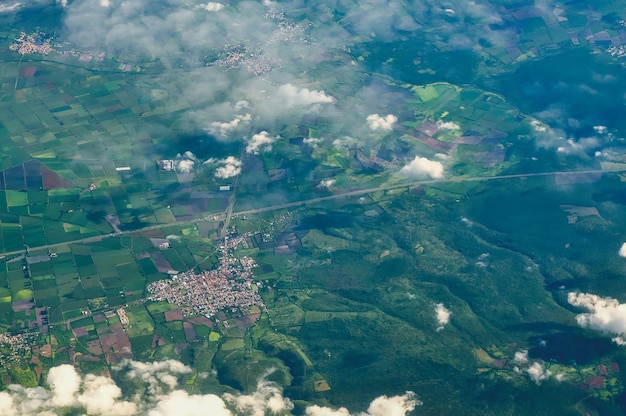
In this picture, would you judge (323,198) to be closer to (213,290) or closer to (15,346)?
(213,290)

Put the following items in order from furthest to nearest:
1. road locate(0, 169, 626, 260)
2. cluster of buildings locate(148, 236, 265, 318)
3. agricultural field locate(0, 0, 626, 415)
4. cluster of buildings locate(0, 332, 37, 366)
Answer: road locate(0, 169, 626, 260) → cluster of buildings locate(148, 236, 265, 318) → agricultural field locate(0, 0, 626, 415) → cluster of buildings locate(0, 332, 37, 366)

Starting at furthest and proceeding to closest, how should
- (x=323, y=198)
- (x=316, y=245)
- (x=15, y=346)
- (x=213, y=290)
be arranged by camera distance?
(x=323, y=198) < (x=316, y=245) < (x=213, y=290) < (x=15, y=346)

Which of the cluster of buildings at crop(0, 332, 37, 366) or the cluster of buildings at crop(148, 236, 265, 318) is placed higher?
the cluster of buildings at crop(0, 332, 37, 366)

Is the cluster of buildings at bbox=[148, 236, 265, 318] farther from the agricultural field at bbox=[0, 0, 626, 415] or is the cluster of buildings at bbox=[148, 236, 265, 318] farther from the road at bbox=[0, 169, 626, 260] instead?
the road at bbox=[0, 169, 626, 260]

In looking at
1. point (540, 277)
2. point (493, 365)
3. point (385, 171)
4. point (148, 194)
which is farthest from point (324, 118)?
point (493, 365)

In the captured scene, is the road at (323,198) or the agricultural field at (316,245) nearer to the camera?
the agricultural field at (316,245)

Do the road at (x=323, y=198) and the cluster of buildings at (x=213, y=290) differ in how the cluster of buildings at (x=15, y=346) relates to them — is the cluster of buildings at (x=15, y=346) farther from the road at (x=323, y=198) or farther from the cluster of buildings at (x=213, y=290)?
the road at (x=323, y=198)

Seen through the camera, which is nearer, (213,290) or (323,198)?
(213,290)

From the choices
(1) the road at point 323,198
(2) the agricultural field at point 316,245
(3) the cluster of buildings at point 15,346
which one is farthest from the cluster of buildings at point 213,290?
(3) the cluster of buildings at point 15,346

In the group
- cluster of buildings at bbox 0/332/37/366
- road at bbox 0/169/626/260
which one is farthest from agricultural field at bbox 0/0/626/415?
road at bbox 0/169/626/260

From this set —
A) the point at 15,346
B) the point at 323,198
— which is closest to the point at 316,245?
the point at 323,198
